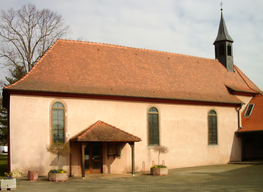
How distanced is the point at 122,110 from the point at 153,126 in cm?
284

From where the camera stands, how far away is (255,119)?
2775 centimetres

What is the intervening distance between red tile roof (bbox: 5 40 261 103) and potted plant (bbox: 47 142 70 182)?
12.3 ft

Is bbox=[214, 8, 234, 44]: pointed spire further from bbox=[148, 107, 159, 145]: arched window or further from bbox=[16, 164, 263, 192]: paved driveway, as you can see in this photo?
bbox=[16, 164, 263, 192]: paved driveway

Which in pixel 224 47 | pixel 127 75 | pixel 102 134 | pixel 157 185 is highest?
pixel 224 47

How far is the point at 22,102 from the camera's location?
778 inches

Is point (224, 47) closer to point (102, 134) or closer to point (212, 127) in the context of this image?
point (212, 127)

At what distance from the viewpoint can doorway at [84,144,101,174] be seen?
21.1m

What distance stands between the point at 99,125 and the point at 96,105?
161 cm

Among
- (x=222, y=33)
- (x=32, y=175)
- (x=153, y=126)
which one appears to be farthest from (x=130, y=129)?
(x=222, y=33)

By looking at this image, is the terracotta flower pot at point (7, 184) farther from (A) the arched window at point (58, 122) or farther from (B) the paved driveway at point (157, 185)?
(A) the arched window at point (58, 122)

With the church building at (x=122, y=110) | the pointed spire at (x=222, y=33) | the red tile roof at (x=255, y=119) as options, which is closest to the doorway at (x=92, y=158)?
the church building at (x=122, y=110)

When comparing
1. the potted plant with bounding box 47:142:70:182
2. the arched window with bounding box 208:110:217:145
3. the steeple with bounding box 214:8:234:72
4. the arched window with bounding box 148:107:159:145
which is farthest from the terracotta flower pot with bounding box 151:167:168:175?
the steeple with bounding box 214:8:234:72

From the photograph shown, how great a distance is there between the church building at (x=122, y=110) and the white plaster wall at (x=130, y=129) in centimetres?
6

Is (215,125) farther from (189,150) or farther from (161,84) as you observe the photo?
(161,84)
